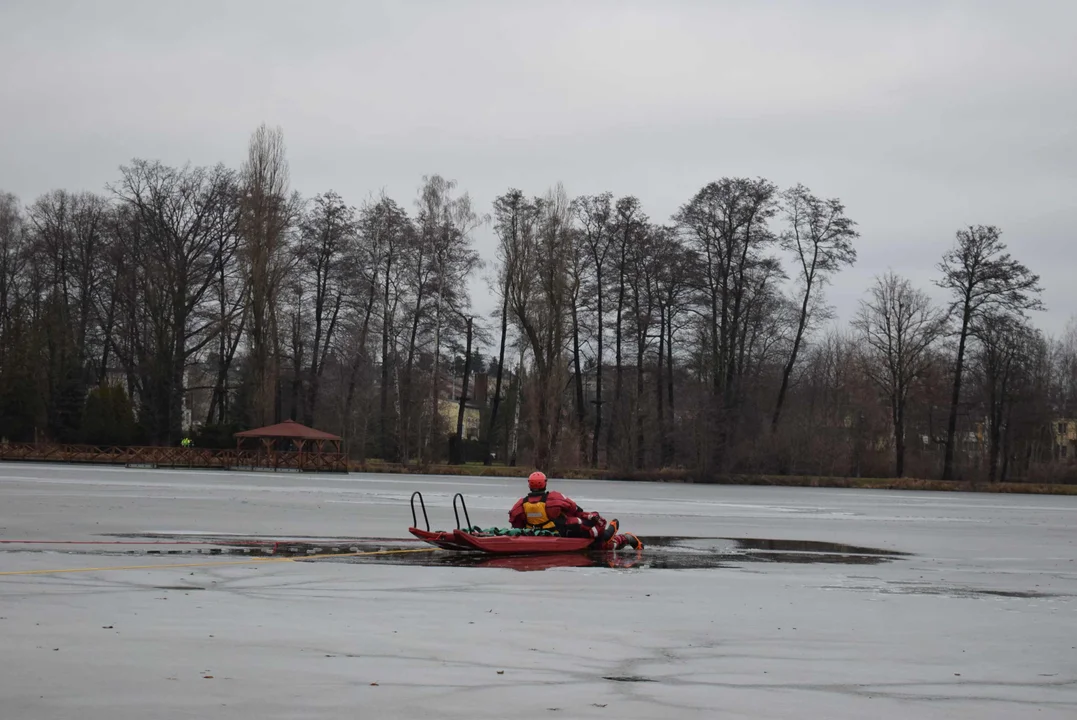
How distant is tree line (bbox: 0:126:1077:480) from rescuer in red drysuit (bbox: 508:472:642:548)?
1665 inches

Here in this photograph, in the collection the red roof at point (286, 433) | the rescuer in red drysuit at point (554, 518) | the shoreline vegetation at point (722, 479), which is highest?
the red roof at point (286, 433)

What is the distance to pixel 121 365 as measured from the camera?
228 ft

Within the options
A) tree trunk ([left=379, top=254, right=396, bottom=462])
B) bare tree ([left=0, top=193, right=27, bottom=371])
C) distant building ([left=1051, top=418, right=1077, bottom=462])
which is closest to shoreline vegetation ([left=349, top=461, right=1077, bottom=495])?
tree trunk ([left=379, top=254, right=396, bottom=462])

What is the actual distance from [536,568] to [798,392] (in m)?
63.3

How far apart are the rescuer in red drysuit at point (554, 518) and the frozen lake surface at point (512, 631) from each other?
2.93ft

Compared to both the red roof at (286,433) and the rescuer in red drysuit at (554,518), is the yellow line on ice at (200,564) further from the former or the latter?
the red roof at (286,433)

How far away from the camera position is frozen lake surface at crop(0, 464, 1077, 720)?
6934 mm

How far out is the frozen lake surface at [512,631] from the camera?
693 cm

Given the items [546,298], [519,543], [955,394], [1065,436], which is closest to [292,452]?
[546,298]

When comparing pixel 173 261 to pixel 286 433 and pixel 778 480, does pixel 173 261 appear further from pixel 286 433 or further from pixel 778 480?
pixel 778 480

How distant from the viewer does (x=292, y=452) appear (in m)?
62.2

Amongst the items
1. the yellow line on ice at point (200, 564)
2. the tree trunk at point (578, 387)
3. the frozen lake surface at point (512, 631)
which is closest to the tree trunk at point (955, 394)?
the tree trunk at point (578, 387)

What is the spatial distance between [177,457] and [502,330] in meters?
19.0

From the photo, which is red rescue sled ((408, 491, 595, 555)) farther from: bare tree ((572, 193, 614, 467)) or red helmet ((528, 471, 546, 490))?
bare tree ((572, 193, 614, 467))
